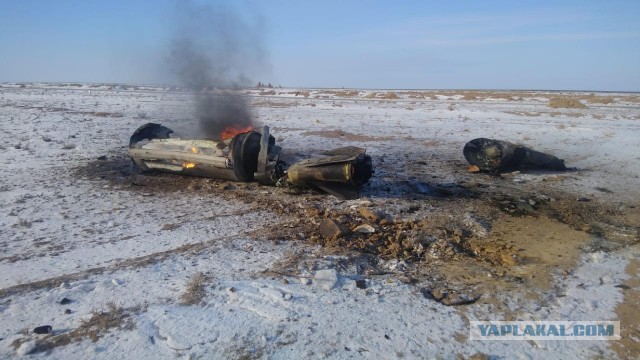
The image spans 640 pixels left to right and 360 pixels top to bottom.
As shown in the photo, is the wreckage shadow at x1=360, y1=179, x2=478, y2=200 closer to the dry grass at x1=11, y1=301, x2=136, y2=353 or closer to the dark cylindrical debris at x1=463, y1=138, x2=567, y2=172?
the dark cylindrical debris at x1=463, y1=138, x2=567, y2=172

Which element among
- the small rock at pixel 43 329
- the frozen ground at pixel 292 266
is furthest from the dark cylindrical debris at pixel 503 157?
the small rock at pixel 43 329

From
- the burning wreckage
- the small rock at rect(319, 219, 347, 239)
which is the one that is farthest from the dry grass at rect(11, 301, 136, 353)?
the burning wreckage

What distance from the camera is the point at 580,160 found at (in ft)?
34.9

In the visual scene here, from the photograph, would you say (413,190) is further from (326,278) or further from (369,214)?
(326,278)

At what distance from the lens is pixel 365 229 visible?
5.44m

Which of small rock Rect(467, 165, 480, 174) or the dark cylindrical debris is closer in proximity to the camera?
the dark cylindrical debris

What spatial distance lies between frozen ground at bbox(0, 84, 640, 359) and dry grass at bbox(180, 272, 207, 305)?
2 cm

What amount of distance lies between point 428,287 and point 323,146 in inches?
336

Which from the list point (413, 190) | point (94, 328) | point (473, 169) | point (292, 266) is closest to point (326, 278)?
point (292, 266)

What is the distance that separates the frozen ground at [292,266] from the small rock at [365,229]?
0.80ft

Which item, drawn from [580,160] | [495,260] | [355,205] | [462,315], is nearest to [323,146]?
[355,205]

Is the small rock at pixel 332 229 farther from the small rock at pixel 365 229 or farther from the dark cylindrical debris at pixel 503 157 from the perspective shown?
the dark cylindrical debris at pixel 503 157

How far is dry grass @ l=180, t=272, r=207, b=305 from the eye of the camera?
11.7ft

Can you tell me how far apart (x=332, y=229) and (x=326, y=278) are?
3.97 feet
